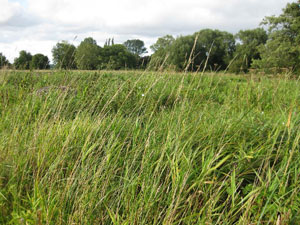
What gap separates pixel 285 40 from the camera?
83.6 feet

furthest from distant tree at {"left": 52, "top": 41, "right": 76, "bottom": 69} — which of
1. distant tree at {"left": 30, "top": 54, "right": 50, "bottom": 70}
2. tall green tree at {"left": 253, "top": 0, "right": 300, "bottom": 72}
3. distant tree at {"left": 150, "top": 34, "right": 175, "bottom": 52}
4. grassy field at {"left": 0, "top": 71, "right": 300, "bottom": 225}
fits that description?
tall green tree at {"left": 253, "top": 0, "right": 300, "bottom": 72}

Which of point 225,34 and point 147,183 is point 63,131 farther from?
point 225,34

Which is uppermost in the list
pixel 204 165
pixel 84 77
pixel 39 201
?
pixel 84 77

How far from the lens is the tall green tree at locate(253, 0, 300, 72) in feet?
78.7

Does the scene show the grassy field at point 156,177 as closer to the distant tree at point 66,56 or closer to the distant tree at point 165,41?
the distant tree at point 66,56

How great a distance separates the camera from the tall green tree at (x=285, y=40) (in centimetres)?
Result: 2400

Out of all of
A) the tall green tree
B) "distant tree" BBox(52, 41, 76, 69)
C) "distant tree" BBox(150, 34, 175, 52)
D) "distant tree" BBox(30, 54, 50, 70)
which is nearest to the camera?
"distant tree" BBox(52, 41, 76, 69)

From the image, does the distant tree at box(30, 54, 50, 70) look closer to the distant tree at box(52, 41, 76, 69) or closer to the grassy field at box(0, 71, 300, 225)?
the distant tree at box(52, 41, 76, 69)

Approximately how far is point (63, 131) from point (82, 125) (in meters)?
0.20

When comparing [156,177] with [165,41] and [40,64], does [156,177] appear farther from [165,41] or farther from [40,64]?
[165,41]

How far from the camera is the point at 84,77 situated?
17.2ft

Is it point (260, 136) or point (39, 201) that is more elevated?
point (260, 136)

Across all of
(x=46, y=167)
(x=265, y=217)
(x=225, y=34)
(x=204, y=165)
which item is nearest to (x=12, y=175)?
(x=46, y=167)

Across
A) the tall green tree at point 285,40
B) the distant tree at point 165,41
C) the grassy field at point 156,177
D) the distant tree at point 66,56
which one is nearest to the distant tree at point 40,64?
the distant tree at point 66,56
